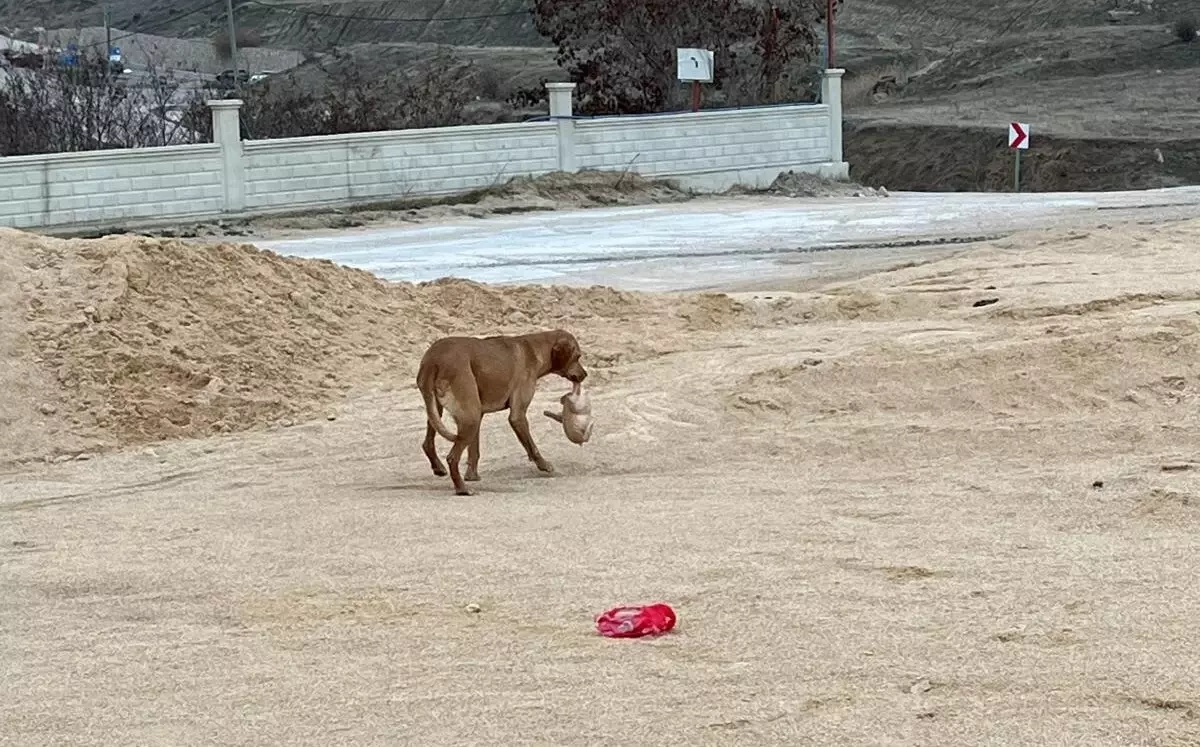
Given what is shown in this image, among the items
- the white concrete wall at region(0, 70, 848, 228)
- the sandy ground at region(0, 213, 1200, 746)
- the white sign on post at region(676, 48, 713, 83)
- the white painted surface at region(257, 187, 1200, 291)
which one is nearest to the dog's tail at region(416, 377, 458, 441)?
the sandy ground at region(0, 213, 1200, 746)

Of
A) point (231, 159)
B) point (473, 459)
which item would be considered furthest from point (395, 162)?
point (473, 459)

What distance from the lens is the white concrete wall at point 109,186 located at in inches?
1014

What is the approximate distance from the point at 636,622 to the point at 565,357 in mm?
3770

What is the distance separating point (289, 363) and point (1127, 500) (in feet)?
20.2

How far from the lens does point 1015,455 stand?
9.60 m

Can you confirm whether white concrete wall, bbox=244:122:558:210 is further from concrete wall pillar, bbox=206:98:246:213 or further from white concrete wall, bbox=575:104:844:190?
white concrete wall, bbox=575:104:844:190

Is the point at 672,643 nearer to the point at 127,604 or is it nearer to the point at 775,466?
the point at 127,604

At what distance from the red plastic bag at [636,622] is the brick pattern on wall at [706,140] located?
1038 inches

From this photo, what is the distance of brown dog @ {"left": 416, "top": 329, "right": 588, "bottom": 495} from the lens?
29.3 ft

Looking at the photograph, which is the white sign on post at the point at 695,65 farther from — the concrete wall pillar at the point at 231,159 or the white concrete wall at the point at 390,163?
the concrete wall pillar at the point at 231,159

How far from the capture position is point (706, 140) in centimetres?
3344

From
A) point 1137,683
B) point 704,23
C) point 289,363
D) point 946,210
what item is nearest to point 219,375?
point 289,363

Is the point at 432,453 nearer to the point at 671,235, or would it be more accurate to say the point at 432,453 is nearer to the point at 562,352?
the point at 562,352

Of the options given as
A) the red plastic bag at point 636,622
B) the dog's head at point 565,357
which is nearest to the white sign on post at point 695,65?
the dog's head at point 565,357
